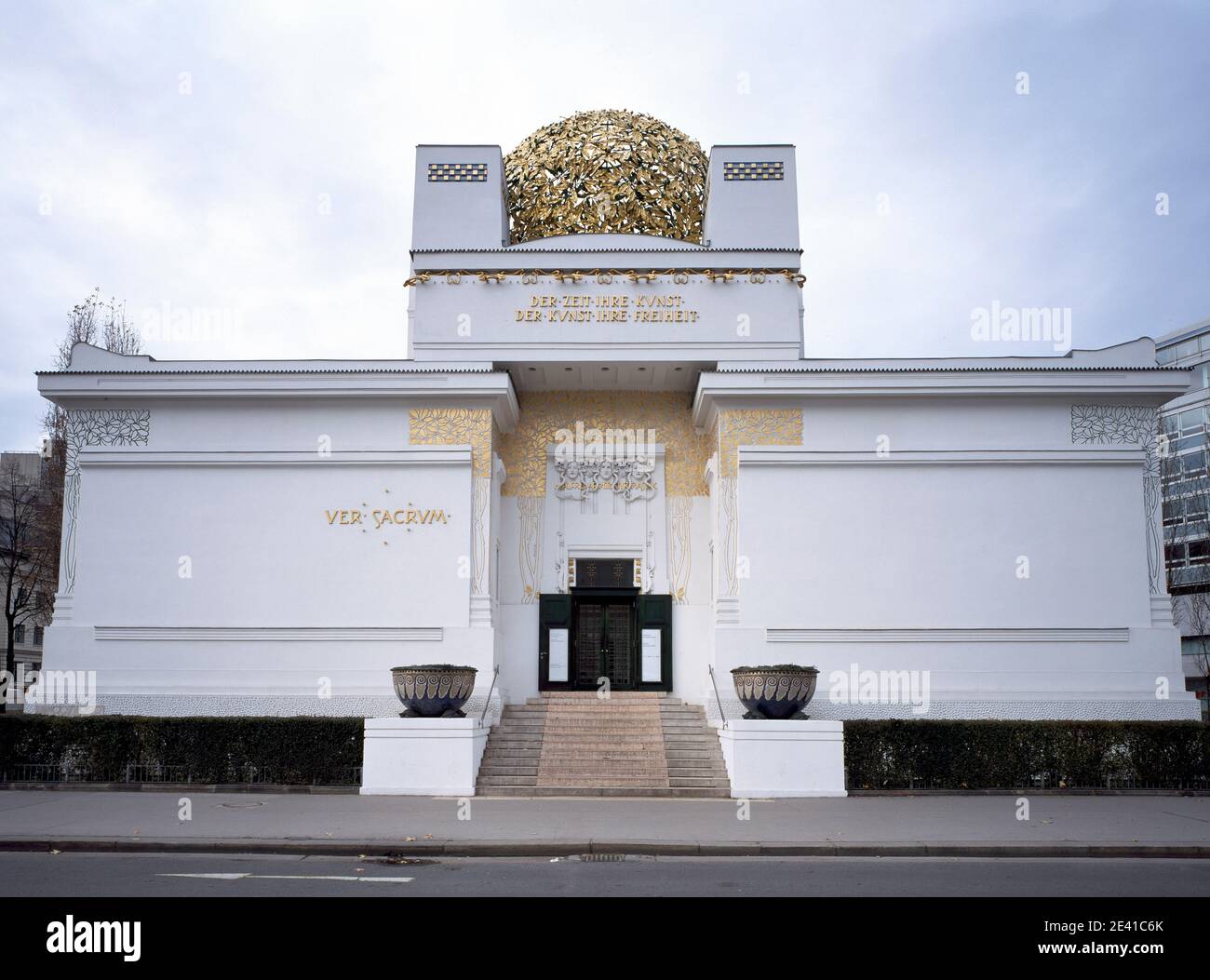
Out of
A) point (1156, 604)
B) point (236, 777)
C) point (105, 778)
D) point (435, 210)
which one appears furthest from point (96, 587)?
point (1156, 604)

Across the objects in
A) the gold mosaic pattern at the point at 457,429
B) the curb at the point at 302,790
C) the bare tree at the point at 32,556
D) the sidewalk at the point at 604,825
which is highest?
the gold mosaic pattern at the point at 457,429

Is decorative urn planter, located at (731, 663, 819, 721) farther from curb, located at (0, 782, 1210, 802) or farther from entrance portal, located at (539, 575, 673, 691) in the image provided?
entrance portal, located at (539, 575, 673, 691)

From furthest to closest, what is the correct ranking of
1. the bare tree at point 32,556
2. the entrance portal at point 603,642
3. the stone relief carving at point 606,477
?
the bare tree at point 32,556 → the stone relief carving at point 606,477 → the entrance portal at point 603,642

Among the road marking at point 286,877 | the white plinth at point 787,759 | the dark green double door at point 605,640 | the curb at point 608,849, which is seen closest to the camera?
the road marking at point 286,877

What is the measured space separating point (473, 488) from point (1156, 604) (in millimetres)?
12717

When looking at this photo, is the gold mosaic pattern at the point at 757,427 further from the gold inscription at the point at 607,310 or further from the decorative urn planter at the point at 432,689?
the decorative urn planter at the point at 432,689

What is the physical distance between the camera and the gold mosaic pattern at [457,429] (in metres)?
19.8

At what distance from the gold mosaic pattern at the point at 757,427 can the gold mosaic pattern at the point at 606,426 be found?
6.42 ft

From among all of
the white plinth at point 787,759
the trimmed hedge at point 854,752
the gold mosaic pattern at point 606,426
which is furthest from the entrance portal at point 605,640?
the trimmed hedge at point 854,752

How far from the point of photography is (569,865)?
10305mm

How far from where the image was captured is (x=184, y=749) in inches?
645

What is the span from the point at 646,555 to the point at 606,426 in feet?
9.26

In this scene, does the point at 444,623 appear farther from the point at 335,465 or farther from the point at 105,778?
the point at 105,778

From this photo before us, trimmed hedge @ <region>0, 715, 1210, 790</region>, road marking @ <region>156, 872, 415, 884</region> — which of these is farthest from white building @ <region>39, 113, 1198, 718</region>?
road marking @ <region>156, 872, 415, 884</region>
